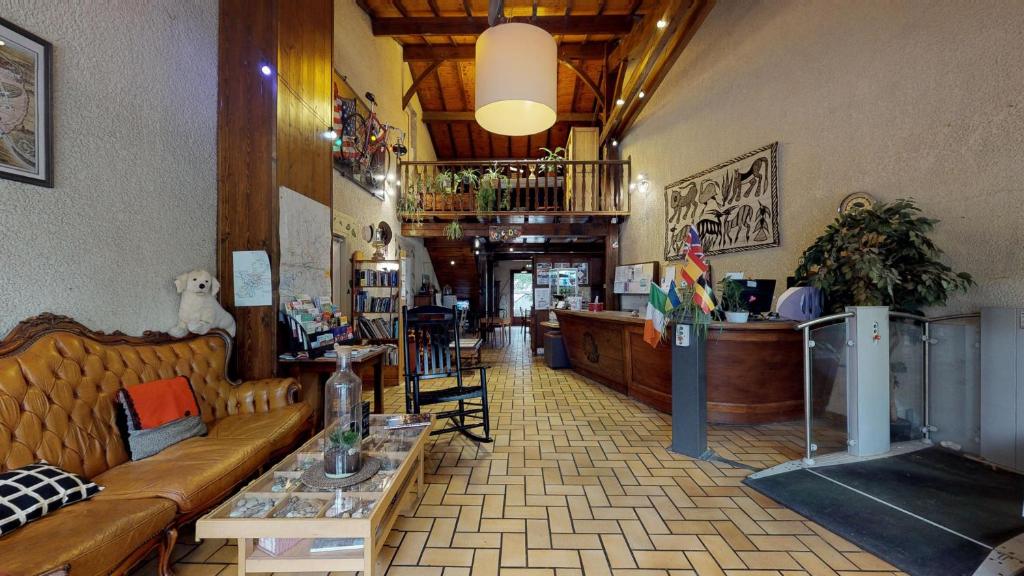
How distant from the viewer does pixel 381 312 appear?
17.0 feet

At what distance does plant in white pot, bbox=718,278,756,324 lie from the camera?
3545 mm

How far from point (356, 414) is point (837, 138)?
4.70 meters

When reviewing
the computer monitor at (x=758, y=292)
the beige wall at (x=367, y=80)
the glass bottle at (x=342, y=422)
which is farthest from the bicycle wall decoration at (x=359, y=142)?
the computer monitor at (x=758, y=292)

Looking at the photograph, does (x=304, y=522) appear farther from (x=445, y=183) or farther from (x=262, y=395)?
(x=445, y=183)

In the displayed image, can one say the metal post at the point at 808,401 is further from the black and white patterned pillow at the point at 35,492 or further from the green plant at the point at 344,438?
the black and white patterned pillow at the point at 35,492

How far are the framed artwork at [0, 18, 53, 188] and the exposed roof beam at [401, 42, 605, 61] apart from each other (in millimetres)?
6464

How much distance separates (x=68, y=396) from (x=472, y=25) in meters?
6.86

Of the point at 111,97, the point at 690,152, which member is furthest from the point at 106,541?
the point at 690,152

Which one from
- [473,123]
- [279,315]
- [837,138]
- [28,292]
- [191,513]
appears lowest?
[191,513]

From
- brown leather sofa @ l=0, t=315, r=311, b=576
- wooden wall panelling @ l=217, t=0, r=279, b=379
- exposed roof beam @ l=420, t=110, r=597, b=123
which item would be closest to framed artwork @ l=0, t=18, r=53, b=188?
brown leather sofa @ l=0, t=315, r=311, b=576

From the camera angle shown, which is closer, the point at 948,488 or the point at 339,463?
the point at 339,463

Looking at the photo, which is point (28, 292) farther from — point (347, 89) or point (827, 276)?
point (827, 276)

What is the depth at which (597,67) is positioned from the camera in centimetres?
885

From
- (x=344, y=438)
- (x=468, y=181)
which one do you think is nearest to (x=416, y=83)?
(x=468, y=181)
